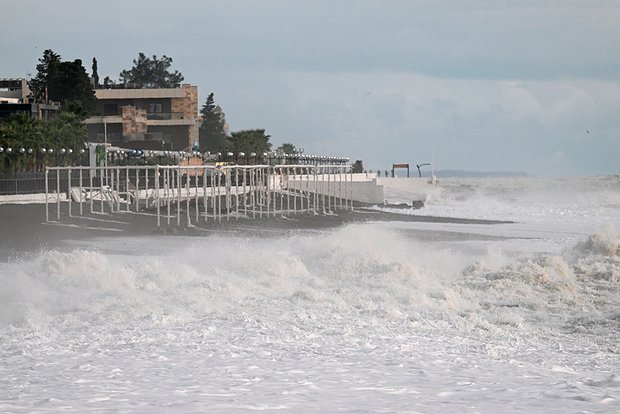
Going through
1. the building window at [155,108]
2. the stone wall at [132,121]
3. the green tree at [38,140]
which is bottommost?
the green tree at [38,140]

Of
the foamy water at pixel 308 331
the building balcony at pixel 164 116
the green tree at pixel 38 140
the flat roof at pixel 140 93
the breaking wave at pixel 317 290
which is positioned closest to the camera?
the foamy water at pixel 308 331

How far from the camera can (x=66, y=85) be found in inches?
3676

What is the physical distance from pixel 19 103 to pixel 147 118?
50.4 ft

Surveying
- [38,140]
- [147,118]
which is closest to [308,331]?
[38,140]

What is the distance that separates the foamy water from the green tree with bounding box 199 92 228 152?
3978 inches

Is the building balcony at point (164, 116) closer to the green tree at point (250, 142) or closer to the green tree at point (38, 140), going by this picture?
the green tree at point (250, 142)

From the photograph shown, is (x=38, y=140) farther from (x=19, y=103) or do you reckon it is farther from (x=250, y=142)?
(x=250, y=142)

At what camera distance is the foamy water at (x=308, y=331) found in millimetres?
9227

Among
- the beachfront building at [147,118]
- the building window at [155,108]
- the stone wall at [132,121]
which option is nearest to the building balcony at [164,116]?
the beachfront building at [147,118]

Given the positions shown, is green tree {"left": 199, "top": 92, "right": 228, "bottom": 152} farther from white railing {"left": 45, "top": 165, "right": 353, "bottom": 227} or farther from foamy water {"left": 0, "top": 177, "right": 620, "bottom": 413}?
foamy water {"left": 0, "top": 177, "right": 620, "bottom": 413}

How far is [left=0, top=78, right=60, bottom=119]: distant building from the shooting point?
78.7 m

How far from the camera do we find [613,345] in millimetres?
13727

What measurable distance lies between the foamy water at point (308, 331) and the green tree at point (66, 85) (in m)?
69.5

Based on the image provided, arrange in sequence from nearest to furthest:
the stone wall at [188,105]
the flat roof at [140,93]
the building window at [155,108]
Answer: the stone wall at [188,105], the flat roof at [140,93], the building window at [155,108]
